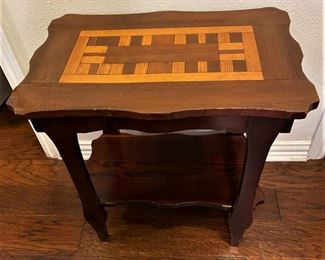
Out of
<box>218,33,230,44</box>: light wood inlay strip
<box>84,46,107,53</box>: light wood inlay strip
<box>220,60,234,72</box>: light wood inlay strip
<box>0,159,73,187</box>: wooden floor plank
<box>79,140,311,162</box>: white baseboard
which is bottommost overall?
<box>0,159,73,187</box>: wooden floor plank

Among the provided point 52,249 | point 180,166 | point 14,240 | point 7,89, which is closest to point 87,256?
point 52,249

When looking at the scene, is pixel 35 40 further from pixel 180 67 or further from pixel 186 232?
pixel 186 232

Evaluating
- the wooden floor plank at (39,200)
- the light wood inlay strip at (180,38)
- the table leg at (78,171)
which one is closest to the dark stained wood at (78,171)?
the table leg at (78,171)

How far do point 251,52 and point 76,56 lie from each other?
389 millimetres

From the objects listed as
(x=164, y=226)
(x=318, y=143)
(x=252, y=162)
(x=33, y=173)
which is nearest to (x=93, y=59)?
(x=252, y=162)

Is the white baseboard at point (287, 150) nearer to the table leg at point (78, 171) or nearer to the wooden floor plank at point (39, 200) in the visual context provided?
the wooden floor plank at point (39, 200)

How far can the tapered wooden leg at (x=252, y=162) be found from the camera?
26.2 inches

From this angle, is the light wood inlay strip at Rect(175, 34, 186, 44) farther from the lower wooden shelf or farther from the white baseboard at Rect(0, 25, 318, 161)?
the white baseboard at Rect(0, 25, 318, 161)

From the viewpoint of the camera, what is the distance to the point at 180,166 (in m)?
1.04

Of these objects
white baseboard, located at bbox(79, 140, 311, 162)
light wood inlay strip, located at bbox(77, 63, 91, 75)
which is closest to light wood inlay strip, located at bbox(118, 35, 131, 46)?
light wood inlay strip, located at bbox(77, 63, 91, 75)

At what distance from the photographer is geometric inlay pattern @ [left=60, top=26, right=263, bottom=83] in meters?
0.71

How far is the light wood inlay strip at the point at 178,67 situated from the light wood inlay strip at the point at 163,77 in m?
0.01

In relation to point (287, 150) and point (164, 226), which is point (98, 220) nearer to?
point (164, 226)

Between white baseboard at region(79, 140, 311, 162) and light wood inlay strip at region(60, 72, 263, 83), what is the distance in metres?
0.63
